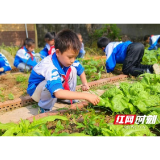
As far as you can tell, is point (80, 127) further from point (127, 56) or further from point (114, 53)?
point (114, 53)

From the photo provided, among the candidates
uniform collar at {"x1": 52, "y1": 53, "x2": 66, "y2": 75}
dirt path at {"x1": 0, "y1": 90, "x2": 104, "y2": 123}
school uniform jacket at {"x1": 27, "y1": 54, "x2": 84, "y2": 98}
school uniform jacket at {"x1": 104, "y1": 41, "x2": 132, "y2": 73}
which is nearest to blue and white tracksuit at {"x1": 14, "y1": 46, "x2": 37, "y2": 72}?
school uniform jacket at {"x1": 104, "y1": 41, "x2": 132, "y2": 73}

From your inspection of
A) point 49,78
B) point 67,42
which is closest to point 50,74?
point 49,78

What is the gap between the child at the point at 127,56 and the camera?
3624 millimetres

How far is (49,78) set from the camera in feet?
5.87

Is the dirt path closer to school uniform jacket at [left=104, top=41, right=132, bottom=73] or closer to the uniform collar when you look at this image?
the uniform collar

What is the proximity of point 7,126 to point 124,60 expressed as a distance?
117 inches

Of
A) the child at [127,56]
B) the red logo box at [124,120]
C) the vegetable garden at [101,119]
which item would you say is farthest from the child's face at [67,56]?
the child at [127,56]

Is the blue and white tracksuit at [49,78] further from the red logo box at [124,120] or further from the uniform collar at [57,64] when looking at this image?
the red logo box at [124,120]

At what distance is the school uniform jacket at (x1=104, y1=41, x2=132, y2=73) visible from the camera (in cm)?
392

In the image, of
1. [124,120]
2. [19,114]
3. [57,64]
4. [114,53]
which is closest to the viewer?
[124,120]

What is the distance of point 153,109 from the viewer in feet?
5.31

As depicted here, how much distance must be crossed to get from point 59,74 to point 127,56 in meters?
2.30
